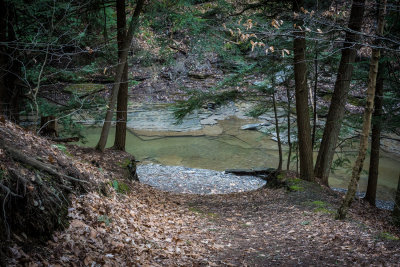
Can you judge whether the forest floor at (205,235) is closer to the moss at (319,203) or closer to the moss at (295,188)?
the moss at (319,203)

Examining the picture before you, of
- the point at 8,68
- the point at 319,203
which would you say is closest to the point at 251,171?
the point at 319,203

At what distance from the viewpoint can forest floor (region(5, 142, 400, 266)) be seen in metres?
3.93

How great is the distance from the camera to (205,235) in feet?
19.8

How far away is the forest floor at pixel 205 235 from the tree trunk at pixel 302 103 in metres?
1.12

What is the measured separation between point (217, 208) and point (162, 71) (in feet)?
67.2

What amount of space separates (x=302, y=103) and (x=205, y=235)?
16.0 feet

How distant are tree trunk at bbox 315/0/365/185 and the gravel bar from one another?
3.48m

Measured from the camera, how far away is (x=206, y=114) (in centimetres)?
2362

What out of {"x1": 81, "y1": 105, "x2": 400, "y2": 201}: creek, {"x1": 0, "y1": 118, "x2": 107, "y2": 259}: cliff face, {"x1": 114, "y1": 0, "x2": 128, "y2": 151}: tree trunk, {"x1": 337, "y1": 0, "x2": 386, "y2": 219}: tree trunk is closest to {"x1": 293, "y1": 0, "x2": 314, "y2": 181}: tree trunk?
{"x1": 337, "y1": 0, "x2": 386, "y2": 219}: tree trunk

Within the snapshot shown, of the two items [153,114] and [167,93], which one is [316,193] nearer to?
[153,114]

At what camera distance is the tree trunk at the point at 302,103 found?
8.66 m

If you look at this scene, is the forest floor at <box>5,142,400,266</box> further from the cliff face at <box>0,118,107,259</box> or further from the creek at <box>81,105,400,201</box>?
the creek at <box>81,105,400,201</box>

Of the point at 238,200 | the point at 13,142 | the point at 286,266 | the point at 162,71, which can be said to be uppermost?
the point at 162,71

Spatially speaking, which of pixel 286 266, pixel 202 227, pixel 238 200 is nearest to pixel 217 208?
pixel 238 200
